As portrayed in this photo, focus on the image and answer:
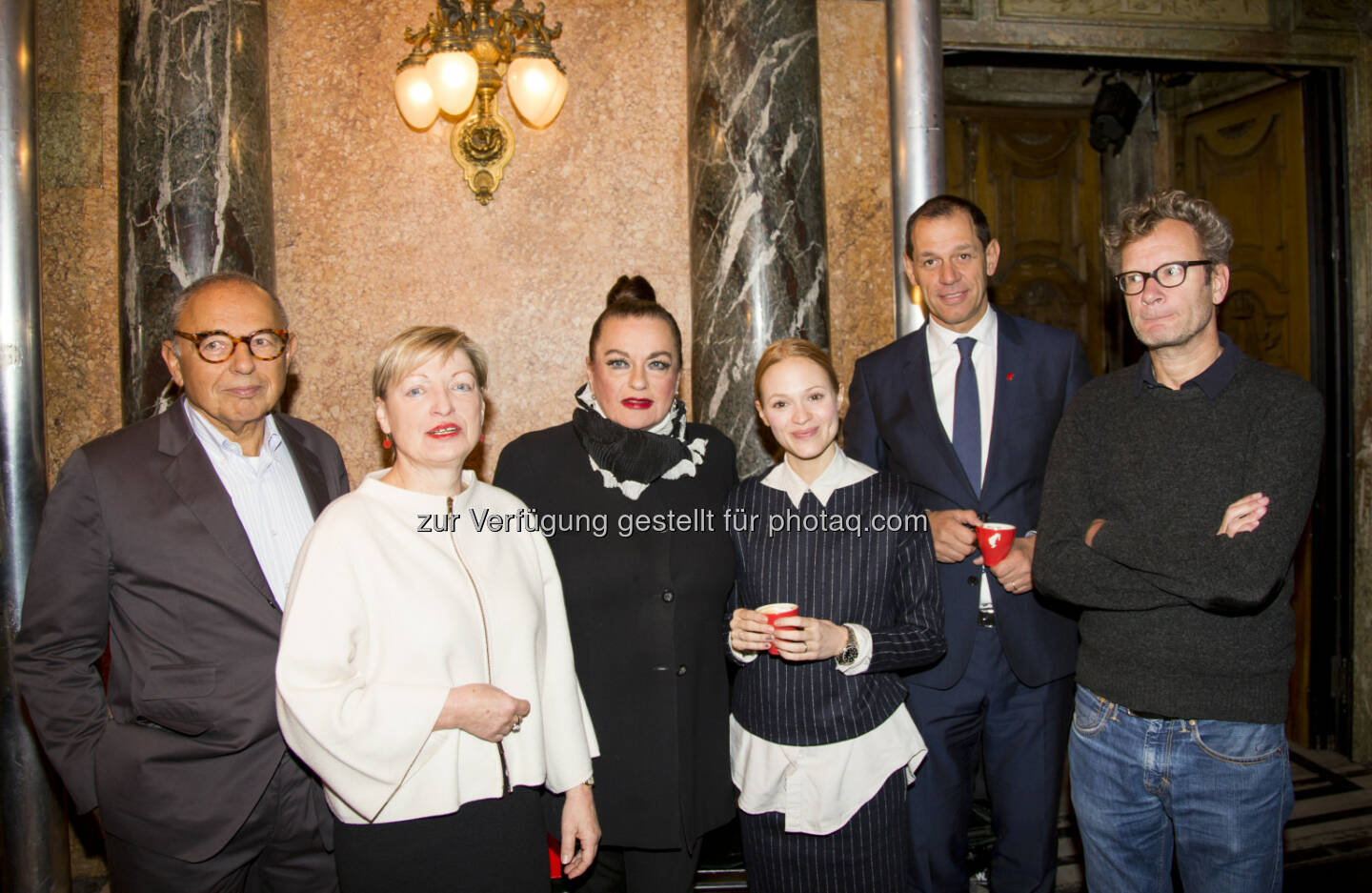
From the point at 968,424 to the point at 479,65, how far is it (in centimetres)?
281

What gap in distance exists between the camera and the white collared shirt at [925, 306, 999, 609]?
8.84 feet

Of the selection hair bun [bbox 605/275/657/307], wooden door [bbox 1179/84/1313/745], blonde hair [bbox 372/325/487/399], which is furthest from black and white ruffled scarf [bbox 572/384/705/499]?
wooden door [bbox 1179/84/1313/745]

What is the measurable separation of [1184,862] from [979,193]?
4.28 metres

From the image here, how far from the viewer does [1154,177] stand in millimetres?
5699

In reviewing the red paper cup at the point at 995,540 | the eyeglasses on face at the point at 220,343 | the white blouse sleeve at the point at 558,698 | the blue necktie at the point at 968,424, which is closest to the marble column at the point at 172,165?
the eyeglasses on face at the point at 220,343

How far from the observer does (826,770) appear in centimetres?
217

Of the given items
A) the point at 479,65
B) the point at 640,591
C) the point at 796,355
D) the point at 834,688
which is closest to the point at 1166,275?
the point at 796,355

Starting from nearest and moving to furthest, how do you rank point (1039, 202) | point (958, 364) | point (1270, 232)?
1. point (958, 364)
2. point (1270, 232)
3. point (1039, 202)

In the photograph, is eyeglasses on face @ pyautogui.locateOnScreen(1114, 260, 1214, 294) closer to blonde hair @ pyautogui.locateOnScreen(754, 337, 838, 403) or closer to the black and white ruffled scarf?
blonde hair @ pyautogui.locateOnScreen(754, 337, 838, 403)

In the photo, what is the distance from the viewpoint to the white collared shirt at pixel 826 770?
2158 millimetres

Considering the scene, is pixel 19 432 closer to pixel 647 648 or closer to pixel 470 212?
pixel 470 212

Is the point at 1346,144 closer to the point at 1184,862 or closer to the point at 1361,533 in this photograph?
the point at 1361,533

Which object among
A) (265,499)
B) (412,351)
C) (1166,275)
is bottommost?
(265,499)

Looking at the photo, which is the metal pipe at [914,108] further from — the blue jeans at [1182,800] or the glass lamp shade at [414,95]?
the blue jeans at [1182,800]
